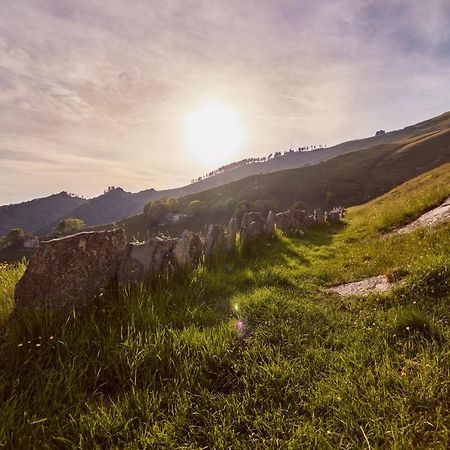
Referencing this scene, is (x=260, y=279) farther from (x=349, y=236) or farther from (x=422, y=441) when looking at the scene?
(x=349, y=236)

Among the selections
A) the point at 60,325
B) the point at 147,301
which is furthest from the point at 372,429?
the point at 60,325

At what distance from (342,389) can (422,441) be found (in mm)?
908

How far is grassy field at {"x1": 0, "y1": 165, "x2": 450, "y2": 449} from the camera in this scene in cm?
335

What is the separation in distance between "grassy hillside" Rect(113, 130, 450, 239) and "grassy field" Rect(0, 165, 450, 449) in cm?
11284

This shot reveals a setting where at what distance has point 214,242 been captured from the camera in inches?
445

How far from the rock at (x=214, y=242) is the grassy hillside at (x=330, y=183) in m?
107

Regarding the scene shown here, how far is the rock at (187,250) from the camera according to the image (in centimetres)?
868

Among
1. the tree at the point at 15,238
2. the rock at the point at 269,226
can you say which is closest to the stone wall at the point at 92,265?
the rock at the point at 269,226

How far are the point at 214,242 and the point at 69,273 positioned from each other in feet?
19.4

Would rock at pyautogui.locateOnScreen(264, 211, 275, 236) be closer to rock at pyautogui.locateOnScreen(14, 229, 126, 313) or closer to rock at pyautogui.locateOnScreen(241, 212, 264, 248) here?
rock at pyautogui.locateOnScreen(241, 212, 264, 248)

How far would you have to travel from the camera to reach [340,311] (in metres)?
6.35

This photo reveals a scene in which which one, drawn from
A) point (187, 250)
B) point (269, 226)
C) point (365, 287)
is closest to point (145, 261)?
point (187, 250)

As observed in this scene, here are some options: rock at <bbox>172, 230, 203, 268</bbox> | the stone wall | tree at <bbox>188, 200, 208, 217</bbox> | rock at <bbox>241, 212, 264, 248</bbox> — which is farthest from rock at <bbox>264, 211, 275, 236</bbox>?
tree at <bbox>188, 200, 208, 217</bbox>

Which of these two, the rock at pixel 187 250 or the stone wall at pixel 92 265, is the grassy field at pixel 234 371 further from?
the rock at pixel 187 250
